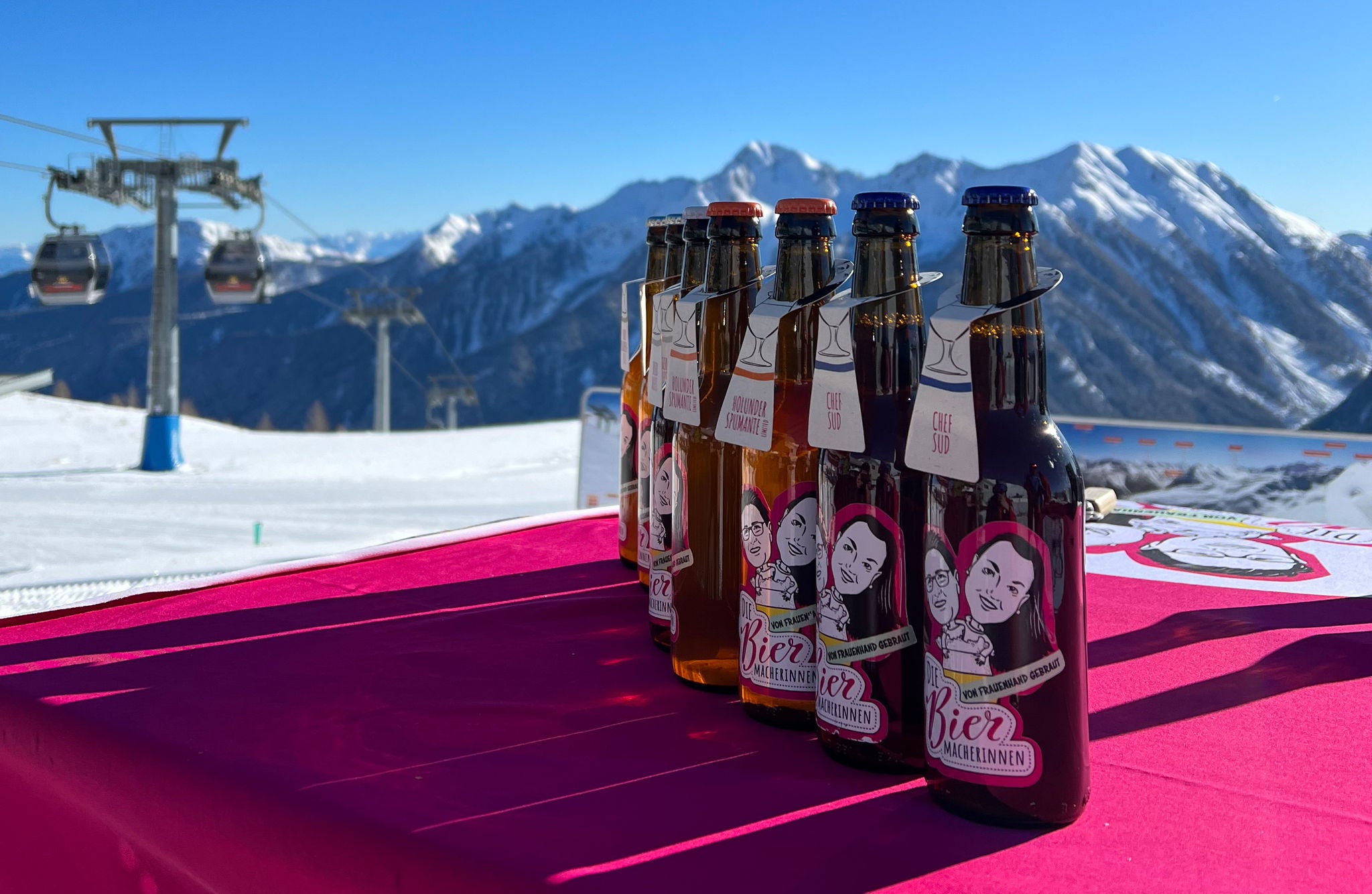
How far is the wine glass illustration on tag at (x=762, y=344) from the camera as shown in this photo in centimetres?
92

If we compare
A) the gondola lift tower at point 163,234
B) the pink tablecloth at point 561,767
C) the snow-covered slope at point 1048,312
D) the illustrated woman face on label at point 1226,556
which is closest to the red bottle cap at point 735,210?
the pink tablecloth at point 561,767

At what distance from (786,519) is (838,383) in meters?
0.14

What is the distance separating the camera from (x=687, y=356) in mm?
1044

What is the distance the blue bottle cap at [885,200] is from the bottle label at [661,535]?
42 cm

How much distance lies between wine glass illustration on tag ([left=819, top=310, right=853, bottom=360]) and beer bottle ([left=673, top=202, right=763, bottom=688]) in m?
0.20

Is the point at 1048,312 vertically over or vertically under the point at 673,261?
over

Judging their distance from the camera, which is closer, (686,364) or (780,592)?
(780,592)

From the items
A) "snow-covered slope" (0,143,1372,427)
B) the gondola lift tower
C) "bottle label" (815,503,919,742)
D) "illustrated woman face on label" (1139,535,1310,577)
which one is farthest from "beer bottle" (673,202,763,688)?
"snow-covered slope" (0,143,1372,427)

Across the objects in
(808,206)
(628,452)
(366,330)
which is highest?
(366,330)

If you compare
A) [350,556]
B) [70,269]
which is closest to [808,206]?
[350,556]

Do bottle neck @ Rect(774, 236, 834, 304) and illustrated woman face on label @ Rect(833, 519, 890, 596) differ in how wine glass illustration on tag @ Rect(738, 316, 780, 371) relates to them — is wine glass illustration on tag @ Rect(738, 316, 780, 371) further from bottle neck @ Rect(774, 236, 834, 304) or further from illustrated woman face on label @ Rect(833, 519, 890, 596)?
illustrated woman face on label @ Rect(833, 519, 890, 596)

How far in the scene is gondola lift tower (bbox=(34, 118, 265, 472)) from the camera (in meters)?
12.5

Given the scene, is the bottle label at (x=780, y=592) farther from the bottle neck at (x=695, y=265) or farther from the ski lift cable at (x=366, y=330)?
the ski lift cable at (x=366, y=330)

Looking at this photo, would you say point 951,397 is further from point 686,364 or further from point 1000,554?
point 686,364
